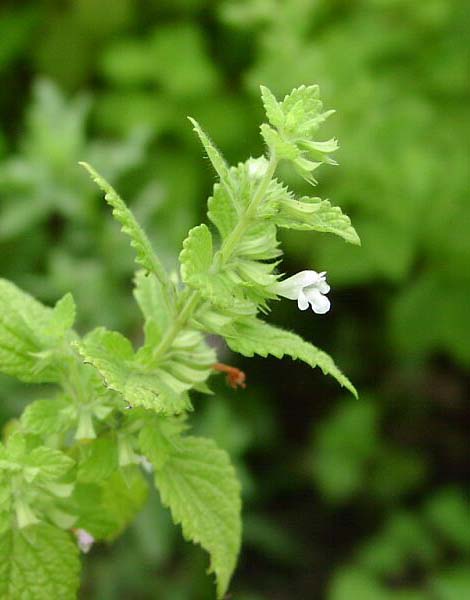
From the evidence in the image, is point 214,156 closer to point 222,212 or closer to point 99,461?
point 222,212

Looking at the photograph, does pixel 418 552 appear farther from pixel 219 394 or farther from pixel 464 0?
pixel 464 0

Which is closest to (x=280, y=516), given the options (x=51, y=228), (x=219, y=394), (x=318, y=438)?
(x=318, y=438)

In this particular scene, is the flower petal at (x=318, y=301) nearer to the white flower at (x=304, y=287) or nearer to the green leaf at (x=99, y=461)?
→ the white flower at (x=304, y=287)

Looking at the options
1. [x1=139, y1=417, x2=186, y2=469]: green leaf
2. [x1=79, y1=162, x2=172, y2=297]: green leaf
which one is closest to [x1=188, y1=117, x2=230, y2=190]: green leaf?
[x1=79, y1=162, x2=172, y2=297]: green leaf

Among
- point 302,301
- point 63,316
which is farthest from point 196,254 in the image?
point 63,316

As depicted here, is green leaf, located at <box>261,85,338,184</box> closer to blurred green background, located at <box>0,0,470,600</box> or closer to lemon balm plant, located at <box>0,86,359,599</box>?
lemon balm plant, located at <box>0,86,359,599</box>

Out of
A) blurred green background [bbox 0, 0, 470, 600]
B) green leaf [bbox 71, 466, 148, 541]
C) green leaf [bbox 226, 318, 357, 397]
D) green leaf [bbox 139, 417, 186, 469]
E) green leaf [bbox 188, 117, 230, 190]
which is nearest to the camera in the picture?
green leaf [bbox 188, 117, 230, 190]

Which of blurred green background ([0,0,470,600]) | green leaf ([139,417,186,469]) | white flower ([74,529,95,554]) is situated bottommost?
blurred green background ([0,0,470,600])
